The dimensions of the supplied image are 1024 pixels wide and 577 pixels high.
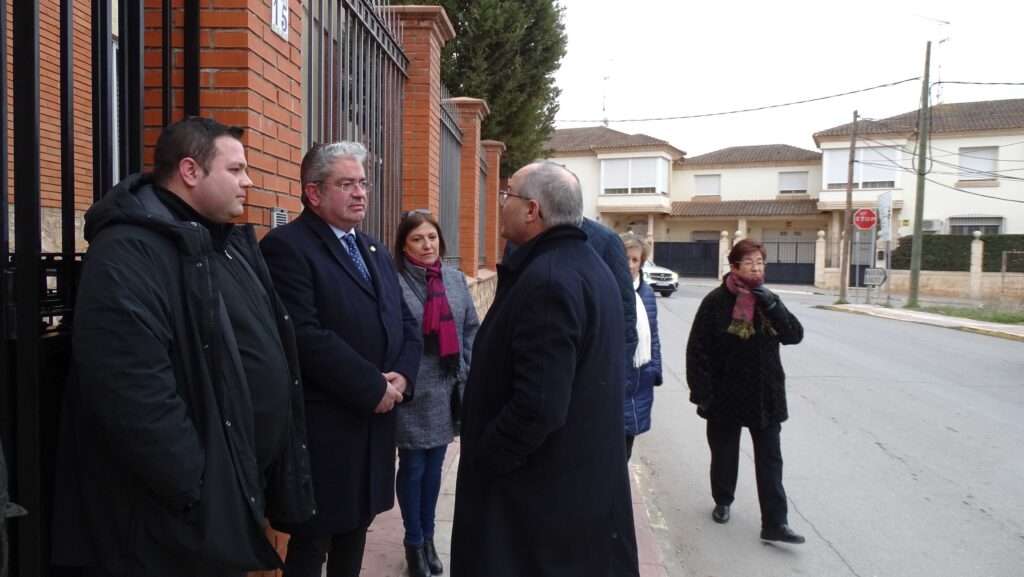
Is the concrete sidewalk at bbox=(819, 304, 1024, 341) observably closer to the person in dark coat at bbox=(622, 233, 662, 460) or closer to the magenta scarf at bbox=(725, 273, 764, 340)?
the magenta scarf at bbox=(725, 273, 764, 340)

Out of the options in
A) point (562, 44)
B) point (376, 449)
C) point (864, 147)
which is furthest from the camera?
point (864, 147)

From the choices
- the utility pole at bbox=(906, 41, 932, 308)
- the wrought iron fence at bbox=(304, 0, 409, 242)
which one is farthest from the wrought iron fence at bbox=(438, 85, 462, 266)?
the utility pole at bbox=(906, 41, 932, 308)

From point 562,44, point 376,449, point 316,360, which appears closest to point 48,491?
point 316,360

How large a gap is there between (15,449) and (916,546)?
4.47 meters

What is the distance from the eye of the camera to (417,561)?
3729 millimetres

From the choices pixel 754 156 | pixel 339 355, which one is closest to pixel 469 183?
pixel 339 355

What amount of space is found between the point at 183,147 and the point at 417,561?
7.74 ft

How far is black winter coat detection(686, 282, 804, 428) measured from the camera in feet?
14.5

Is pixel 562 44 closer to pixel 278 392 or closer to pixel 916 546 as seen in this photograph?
pixel 916 546

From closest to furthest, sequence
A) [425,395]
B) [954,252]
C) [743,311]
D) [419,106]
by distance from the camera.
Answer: [425,395] → [743,311] → [419,106] → [954,252]

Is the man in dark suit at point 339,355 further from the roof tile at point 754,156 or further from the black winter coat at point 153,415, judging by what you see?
the roof tile at point 754,156

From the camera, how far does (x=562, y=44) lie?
43.9ft

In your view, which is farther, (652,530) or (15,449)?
(652,530)

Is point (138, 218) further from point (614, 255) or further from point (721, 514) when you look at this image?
point (721, 514)
